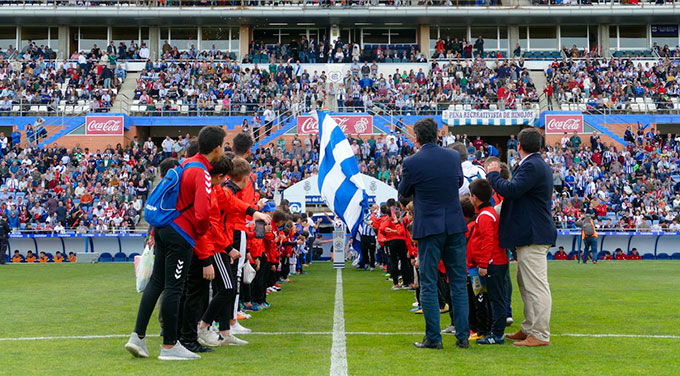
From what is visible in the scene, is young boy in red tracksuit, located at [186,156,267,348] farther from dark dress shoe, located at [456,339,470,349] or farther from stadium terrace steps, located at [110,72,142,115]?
stadium terrace steps, located at [110,72,142,115]

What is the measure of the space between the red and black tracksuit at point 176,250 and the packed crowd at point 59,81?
38968 mm

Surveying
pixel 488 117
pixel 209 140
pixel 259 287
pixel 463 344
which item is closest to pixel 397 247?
pixel 259 287

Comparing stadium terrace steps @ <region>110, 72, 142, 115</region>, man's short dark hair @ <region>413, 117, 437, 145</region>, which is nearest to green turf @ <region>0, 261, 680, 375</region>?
man's short dark hair @ <region>413, 117, 437, 145</region>

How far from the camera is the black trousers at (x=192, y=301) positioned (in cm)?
787

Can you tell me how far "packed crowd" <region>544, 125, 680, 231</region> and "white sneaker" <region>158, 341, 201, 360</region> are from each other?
87.2 ft

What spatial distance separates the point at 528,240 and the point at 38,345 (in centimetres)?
529

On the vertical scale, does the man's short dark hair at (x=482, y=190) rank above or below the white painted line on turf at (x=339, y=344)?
above

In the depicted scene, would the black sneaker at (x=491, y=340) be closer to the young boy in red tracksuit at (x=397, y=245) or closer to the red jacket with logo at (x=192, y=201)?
the red jacket with logo at (x=192, y=201)

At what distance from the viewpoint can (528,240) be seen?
8.11 metres

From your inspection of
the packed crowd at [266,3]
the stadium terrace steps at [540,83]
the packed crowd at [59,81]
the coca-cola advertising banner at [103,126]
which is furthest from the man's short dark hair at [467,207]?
the packed crowd at [266,3]

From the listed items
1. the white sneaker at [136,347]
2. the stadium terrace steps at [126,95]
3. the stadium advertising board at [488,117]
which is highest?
the stadium terrace steps at [126,95]

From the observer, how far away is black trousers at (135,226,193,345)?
730 centimetres

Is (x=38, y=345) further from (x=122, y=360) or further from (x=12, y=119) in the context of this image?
(x=12, y=119)

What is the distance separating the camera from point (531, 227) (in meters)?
8.12
